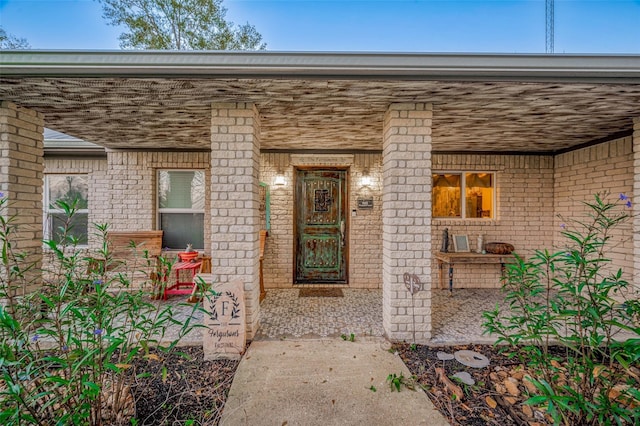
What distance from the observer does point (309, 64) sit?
103 inches

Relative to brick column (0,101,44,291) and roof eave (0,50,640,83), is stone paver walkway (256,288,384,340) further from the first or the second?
roof eave (0,50,640,83)

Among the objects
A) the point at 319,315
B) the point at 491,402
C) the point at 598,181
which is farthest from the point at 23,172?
the point at 598,181

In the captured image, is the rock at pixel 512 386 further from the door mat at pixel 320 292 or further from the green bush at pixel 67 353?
the door mat at pixel 320 292

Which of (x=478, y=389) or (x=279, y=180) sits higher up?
(x=279, y=180)

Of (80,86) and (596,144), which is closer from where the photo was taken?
(80,86)

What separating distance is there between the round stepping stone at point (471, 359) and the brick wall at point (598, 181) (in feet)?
8.10

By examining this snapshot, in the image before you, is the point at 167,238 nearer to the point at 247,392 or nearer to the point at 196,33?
the point at 247,392

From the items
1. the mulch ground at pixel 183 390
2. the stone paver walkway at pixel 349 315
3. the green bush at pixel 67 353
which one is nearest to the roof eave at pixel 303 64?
the green bush at pixel 67 353

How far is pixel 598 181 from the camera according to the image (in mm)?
4652

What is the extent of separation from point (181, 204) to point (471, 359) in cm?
507

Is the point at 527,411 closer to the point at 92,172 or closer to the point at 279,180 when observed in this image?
the point at 279,180

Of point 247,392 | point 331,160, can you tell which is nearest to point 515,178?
point 331,160

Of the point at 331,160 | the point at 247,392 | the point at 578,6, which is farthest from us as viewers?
the point at 578,6

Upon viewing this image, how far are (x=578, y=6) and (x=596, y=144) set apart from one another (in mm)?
7271
